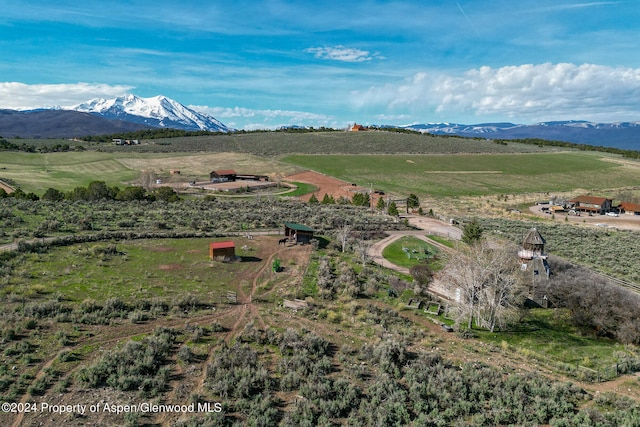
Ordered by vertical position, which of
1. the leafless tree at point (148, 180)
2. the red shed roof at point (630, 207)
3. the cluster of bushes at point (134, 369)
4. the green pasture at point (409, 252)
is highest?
the leafless tree at point (148, 180)

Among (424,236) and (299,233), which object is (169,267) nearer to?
(299,233)

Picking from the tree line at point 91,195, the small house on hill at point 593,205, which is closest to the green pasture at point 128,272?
the tree line at point 91,195

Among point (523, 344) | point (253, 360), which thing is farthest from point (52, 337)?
point (523, 344)

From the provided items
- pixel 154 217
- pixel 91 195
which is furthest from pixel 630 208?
pixel 91 195

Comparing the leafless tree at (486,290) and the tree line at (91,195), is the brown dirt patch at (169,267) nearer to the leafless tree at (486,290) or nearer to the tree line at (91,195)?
the leafless tree at (486,290)

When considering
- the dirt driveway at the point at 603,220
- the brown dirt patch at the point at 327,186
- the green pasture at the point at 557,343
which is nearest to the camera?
the green pasture at the point at 557,343

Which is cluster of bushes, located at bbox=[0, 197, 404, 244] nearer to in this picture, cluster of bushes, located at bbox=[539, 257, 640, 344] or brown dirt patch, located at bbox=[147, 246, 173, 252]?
brown dirt patch, located at bbox=[147, 246, 173, 252]
